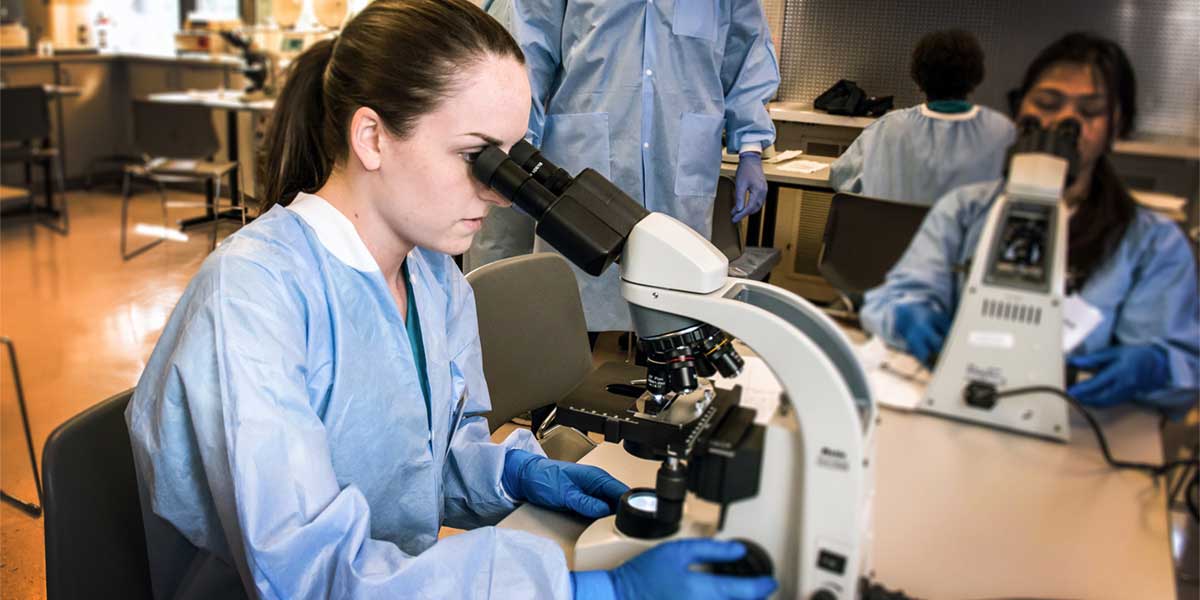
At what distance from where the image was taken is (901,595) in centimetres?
81

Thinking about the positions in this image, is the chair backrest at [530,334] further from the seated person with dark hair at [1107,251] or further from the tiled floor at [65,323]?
Result: the seated person with dark hair at [1107,251]

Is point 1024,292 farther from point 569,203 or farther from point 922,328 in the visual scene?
point 569,203

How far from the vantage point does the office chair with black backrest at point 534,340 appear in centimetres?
159

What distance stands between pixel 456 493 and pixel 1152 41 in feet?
2.99

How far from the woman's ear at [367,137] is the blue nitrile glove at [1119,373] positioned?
0.69 m

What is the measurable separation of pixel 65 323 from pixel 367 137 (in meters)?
3.08

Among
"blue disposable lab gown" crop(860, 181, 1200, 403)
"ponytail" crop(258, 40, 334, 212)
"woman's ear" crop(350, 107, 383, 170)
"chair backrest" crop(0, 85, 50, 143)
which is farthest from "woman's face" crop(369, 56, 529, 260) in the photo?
"chair backrest" crop(0, 85, 50, 143)

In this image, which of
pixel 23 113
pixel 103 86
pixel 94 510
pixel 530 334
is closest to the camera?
pixel 94 510

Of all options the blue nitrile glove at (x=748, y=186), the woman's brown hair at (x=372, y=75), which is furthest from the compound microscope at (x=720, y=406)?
the blue nitrile glove at (x=748, y=186)

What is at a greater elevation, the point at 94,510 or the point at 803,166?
the point at 803,166

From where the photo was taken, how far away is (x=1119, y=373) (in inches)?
29.3

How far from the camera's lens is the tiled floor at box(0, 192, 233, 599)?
225 centimetres

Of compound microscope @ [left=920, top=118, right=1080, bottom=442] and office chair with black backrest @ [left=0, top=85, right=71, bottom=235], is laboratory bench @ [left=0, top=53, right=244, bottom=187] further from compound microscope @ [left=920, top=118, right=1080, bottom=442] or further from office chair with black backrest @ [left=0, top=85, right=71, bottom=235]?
compound microscope @ [left=920, top=118, right=1080, bottom=442]

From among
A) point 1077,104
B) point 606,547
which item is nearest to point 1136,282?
point 1077,104
